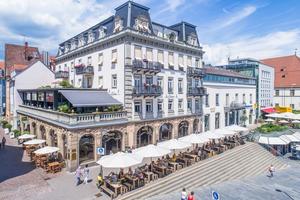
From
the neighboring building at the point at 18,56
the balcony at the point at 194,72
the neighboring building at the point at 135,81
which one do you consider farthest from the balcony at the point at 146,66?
the neighboring building at the point at 18,56

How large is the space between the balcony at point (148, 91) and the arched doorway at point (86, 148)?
742cm

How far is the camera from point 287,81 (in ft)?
202

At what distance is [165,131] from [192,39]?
A: 14.3 meters

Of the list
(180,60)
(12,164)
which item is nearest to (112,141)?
(12,164)

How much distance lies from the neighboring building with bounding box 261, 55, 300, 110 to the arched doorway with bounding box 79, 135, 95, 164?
182 feet

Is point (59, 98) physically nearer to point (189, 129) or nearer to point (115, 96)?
point (115, 96)

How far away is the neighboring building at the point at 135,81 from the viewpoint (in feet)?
76.4

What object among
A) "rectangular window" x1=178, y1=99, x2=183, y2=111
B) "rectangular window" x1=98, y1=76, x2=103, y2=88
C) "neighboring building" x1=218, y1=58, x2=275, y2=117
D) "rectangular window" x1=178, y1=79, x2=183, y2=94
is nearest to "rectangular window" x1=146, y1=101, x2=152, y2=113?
"rectangular window" x1=178, y1=99, x2=183, y2=111

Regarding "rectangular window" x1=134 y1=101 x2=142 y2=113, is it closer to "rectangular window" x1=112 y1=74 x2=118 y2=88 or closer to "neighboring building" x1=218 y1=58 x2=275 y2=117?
"rectangular window" x1=112 y1=74 x2=118 y2=88

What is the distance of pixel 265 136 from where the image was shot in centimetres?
3088

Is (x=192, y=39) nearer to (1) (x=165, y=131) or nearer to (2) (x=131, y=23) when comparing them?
(2) (x=131, y=23)

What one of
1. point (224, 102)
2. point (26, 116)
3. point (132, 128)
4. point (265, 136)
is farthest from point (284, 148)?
point (26, 116)

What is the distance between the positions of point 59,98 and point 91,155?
320 inches

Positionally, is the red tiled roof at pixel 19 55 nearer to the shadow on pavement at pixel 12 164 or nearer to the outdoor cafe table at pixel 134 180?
the shadow on pavement at pixel 12 164
